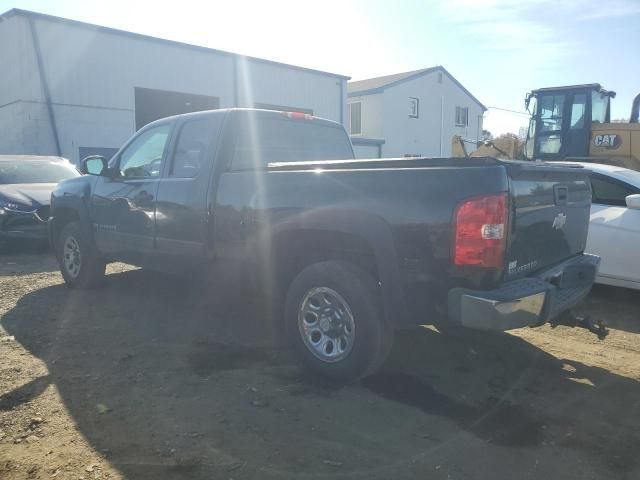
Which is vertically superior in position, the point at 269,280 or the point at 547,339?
the point at 269,280

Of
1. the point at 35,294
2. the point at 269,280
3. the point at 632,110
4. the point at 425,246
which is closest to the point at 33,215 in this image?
the point at 35,294

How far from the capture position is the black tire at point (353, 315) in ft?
11.5

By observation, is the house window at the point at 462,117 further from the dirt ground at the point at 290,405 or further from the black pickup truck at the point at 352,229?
the black pickup truck at the point at 352,229

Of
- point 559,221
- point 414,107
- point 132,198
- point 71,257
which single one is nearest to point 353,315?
point 559,221

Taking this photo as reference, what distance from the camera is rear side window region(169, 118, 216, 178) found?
4.72 metres

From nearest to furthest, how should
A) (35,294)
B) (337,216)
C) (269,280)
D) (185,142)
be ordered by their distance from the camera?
(337,216)
(269,280)
(185,142)
(35,294)

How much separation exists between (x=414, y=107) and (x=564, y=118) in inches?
846

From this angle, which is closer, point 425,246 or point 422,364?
point 425,246

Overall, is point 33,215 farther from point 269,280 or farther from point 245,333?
point 269,280

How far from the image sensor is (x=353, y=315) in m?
3.56

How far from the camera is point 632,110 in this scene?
12.1 metres

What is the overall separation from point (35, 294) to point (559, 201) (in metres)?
5.82

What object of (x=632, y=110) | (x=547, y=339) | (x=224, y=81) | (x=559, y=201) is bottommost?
(x=547, y=339)

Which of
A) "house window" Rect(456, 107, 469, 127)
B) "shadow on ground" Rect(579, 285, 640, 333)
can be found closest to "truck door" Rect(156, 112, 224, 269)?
"shadow on ground" Rect(579, 285, 640, 333)
